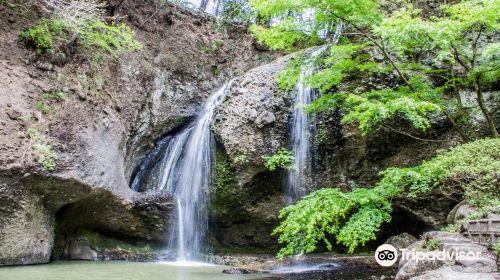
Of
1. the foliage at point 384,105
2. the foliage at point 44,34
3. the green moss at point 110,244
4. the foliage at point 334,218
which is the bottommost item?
the green moss at point 110,244

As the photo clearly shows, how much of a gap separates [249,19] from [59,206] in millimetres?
13011

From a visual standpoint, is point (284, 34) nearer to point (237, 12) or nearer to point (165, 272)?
point (165, 272)

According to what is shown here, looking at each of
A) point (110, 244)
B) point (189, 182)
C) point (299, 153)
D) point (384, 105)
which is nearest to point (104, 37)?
point (189, 182)

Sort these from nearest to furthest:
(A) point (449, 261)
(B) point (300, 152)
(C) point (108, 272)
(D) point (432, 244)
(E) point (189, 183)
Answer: (A) point (449, 261) → (D) point (432, 244) → (C) point (108, 272) → (B) point (300, 152) → (E) point (189, 183)

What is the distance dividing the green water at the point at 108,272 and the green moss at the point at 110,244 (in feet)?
5.67

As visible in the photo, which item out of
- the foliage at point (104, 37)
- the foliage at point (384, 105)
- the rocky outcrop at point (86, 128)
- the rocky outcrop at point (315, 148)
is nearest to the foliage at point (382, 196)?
the foliage at point (384, 105)

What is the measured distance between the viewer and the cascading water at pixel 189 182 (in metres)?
12.2

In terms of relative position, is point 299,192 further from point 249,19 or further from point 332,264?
point 249,19

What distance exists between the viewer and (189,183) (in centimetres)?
1297

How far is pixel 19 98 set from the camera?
999cm

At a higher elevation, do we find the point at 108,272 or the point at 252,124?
the point at 252,124

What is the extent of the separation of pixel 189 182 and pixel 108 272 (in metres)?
4.75

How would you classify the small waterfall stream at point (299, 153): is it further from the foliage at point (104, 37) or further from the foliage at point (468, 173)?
the foliage at point (104, 37)

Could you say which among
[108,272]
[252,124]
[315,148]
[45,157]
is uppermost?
[252,124]
